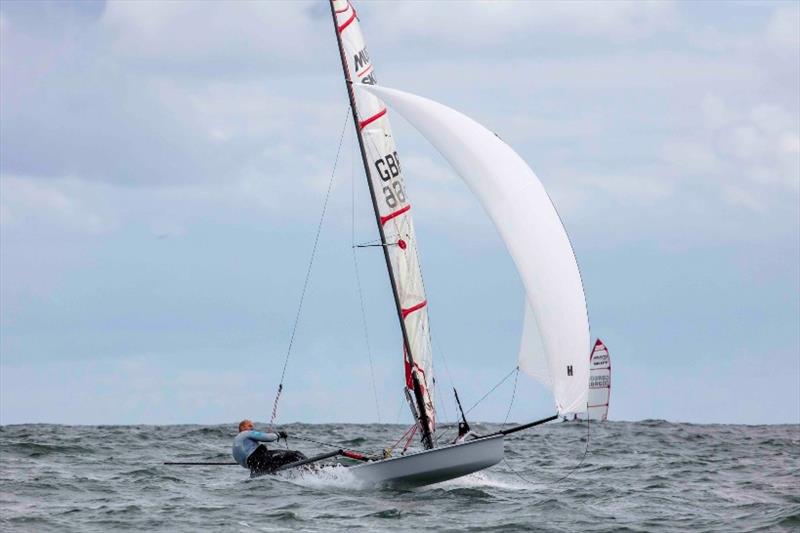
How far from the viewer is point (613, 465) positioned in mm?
27672

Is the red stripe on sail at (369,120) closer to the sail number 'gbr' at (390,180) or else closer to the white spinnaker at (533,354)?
the sail number 'gbr' at (390,180)

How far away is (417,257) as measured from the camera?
21.2 m

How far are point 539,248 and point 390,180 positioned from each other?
355 cm

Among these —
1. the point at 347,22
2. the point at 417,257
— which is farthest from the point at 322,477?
the point at 347,22

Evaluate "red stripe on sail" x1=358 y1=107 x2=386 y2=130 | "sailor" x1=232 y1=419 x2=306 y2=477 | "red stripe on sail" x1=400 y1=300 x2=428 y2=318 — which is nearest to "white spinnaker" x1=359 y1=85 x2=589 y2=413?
"red stripe on sail" x1=358 y1=107 x2=386 y2=130

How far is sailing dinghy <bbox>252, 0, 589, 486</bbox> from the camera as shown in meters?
18.4

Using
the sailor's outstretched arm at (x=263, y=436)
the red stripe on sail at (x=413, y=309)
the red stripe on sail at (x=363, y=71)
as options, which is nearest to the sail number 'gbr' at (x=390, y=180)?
the red stripe on sail at (x=363, y=71)

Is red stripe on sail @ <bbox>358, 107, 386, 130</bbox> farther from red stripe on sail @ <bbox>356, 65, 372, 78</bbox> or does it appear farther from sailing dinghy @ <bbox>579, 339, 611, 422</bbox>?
sailing dinghy @ <bbox>579, 339, 611, 422</bbox>

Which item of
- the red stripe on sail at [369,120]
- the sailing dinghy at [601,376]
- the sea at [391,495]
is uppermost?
the red stripe on sail at [369,120]

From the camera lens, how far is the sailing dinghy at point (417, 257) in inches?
725

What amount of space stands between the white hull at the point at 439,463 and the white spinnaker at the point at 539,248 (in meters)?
1.35

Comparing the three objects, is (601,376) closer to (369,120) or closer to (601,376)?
(601,376)

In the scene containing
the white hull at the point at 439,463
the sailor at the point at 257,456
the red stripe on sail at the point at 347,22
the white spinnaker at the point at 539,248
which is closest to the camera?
the white spinnaker at the point at 539,248

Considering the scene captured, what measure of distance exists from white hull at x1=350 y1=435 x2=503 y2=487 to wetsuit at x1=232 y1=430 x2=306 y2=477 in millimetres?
2256
